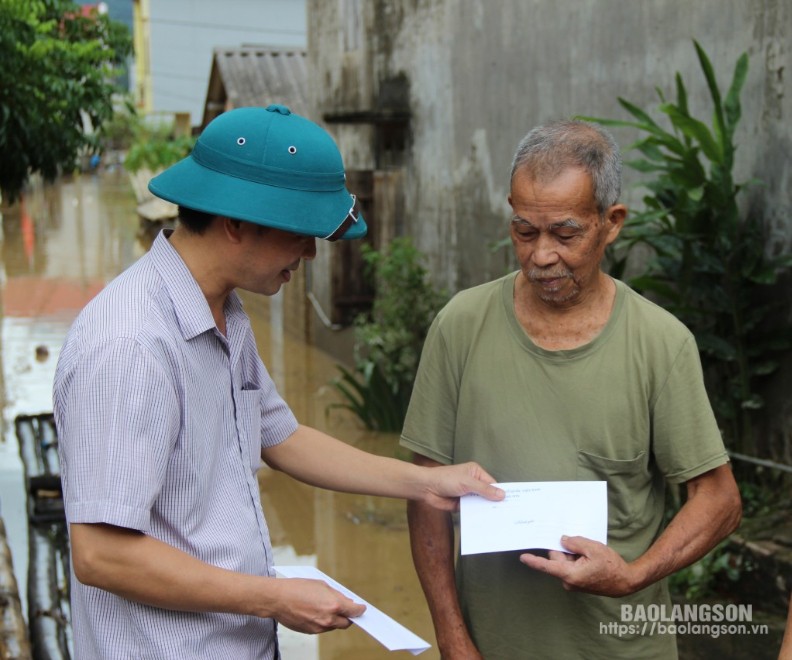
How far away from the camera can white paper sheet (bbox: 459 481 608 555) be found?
217cm

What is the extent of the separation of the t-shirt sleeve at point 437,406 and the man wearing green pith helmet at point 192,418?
1.48ft

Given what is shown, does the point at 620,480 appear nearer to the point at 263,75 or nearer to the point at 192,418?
the point at 192,418

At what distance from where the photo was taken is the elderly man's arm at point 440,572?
2.35 metres

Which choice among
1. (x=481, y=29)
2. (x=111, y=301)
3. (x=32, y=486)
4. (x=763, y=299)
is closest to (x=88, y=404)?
(x=111, y=301)

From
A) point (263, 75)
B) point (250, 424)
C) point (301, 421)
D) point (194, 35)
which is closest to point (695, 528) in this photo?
point (250, 424)

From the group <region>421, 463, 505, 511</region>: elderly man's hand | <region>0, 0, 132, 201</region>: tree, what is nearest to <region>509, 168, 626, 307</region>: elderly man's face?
<region>421, 463, 505, 511</region>: elderly man's hand

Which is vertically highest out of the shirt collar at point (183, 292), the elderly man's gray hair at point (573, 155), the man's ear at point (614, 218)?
the elderly man's gray hair at point (573, 155)

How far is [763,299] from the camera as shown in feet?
16.6

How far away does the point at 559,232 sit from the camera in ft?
7.37

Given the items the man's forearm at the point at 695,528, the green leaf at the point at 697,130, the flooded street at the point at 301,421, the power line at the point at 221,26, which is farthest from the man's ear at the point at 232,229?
the power line at the point at 221,26

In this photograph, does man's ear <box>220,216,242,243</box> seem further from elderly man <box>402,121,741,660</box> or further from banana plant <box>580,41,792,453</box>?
banana plant <box>580,41,792,453</box>

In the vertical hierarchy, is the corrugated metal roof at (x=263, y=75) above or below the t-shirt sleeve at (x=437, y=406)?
above

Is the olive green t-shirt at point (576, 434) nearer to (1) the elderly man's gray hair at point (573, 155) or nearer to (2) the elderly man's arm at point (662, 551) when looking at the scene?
(2) the elderly man's arm at point (662, 551)

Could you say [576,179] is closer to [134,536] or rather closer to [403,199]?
[134,536]
